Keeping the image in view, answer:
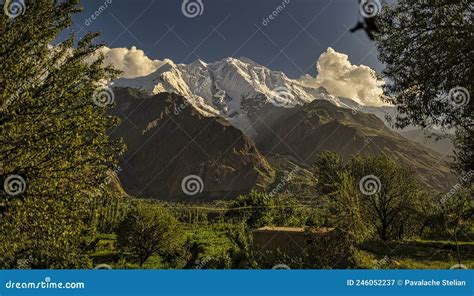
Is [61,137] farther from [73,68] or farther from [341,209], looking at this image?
[341,209]

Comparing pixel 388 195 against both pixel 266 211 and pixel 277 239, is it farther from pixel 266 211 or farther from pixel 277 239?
pixel 277 239

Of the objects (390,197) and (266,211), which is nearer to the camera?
(390,197)

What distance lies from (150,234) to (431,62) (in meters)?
48.9

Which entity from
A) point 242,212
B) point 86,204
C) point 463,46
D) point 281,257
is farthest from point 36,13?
point 242,212

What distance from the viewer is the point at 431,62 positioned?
49.1 ft

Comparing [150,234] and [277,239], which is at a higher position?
[277,239]

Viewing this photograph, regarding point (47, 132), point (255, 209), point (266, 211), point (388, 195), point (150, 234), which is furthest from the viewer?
point (255, 209)

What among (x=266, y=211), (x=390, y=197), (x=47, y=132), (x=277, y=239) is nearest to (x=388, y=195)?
(x=390, y=197)

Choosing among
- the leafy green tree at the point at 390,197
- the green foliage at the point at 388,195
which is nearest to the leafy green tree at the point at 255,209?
the green foliage at the point at 388,195

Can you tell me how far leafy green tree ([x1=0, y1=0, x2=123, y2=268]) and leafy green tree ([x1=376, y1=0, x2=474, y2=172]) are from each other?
12.2 m

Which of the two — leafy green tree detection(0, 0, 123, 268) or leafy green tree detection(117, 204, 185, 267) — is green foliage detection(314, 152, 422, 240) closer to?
leafy green tree detection(117, 204, 185, 267)

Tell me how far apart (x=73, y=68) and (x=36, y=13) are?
9.30 ft

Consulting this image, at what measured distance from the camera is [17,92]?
14859 mm

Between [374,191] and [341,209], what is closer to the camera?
[341,209]
